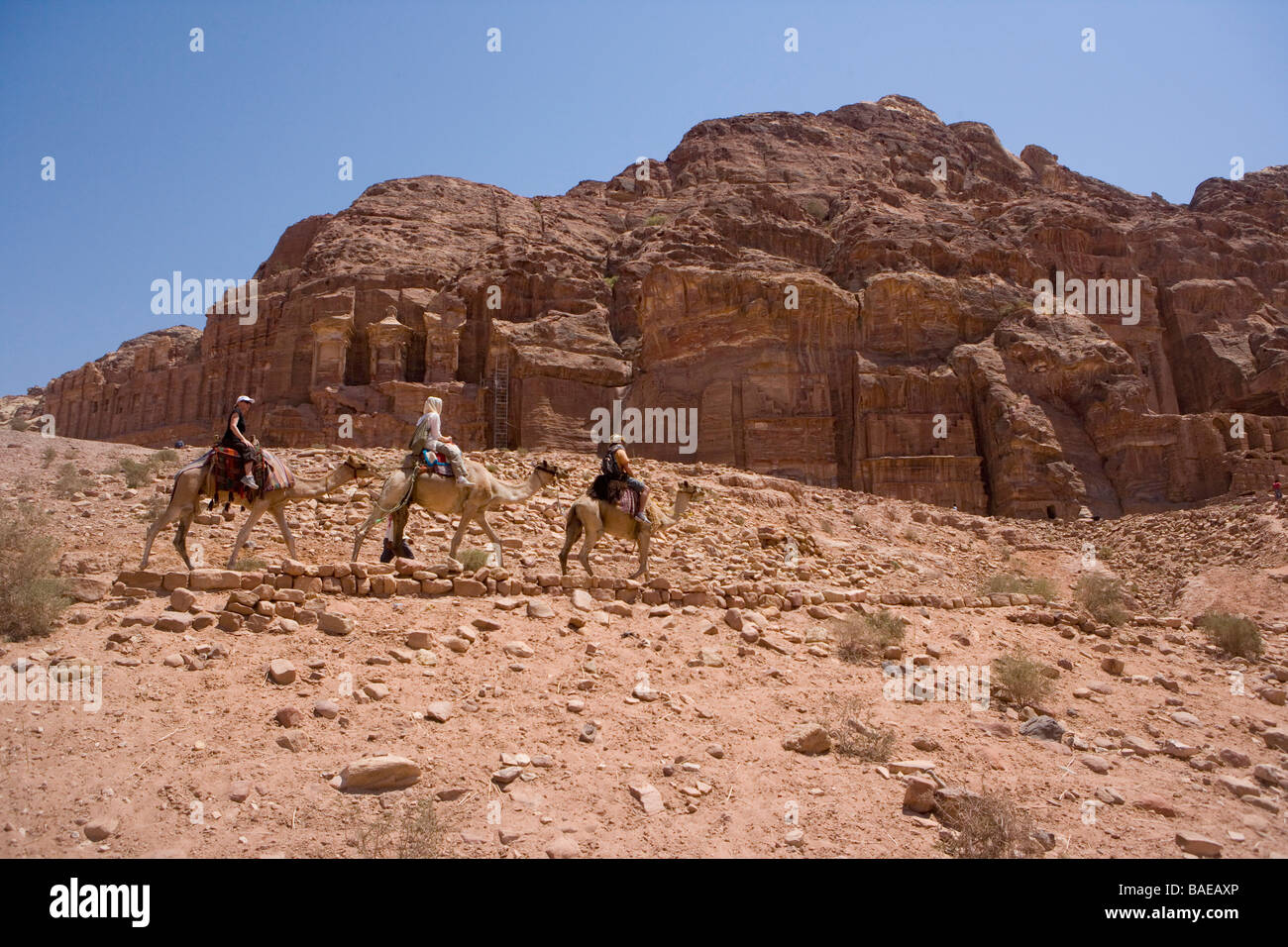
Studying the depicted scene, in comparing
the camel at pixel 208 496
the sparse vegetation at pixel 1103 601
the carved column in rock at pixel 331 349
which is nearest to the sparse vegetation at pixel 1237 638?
the sparse vegetation at pixel 1103 601

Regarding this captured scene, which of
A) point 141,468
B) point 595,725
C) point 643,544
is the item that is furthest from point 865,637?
point 141,468

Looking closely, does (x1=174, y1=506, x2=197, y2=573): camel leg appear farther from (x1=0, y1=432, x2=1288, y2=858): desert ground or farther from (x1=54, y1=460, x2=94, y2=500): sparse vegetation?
(x1=54, y1=460, x2=94, y2=500): sparse vegetation

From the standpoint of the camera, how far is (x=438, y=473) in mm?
11078

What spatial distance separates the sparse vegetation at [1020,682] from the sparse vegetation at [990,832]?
2.77 meters

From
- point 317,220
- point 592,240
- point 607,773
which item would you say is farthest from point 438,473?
point 317,220

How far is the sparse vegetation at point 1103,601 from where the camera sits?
40.6ft

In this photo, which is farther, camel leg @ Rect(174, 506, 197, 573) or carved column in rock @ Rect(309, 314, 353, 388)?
carved column in rock @ Rect(309, 314, 353, 388)

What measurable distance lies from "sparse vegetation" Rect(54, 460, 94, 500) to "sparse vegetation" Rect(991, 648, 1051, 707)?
52.6 ft

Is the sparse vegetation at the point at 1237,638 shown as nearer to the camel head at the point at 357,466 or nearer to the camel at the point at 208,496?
the camel head at the point at 357,466

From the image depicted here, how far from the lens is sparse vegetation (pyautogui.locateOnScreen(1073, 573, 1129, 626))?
12.4 m

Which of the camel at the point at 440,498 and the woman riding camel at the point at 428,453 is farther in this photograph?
the woman riding camel at the point at 428,453

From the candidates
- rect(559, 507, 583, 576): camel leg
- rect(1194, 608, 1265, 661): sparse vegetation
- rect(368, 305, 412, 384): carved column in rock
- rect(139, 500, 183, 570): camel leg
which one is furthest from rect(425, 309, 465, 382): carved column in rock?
rect(1194, 608, 1265, 661): sparse vegetation

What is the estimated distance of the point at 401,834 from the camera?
480 centimetres

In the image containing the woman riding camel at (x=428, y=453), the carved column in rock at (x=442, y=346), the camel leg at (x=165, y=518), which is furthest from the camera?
the carved column in rock at (x=442, y=346)
